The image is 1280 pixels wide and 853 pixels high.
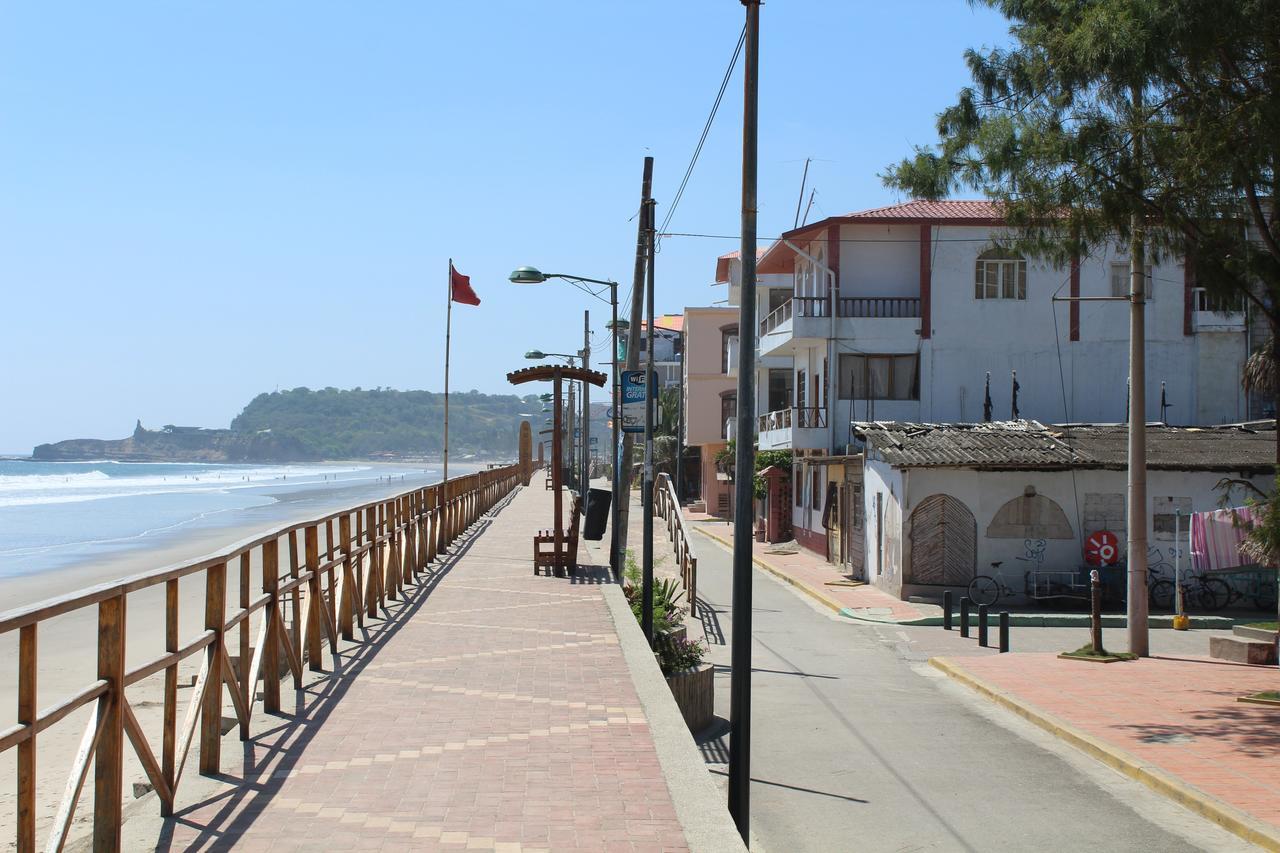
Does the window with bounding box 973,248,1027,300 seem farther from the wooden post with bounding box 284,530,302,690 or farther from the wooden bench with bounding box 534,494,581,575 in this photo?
the wooden post with bounding box 284,530,302,690

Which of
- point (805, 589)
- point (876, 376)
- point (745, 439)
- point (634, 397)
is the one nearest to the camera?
point (745, 439)

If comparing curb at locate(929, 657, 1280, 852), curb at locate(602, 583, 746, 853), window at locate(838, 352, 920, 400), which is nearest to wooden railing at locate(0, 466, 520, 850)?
curb at locate(602, 583, 746, 853)

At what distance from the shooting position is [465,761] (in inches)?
277

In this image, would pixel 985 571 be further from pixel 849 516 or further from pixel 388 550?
pixel 388 550

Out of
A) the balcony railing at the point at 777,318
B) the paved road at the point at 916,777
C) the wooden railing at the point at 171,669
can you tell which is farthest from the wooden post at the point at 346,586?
the balcony railing at the point at 777,318

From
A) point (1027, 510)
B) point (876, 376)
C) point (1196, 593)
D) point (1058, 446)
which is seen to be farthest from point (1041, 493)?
point (876, 376)

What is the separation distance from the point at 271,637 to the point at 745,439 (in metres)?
3.64

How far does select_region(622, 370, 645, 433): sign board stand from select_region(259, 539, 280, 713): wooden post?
37.1 ft

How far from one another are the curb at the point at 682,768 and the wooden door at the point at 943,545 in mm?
13628

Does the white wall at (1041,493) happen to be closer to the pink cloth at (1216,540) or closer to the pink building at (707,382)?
the pink cloth at (1216,540)

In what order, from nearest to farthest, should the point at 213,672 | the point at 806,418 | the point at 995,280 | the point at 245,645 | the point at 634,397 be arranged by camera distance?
the point at 213,672 → the point at 245,645 → the point at 634,397 → the point at 995,280 → the point at 806,418

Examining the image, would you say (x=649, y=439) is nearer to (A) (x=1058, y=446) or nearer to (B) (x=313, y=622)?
(B) (x=313, y=622)

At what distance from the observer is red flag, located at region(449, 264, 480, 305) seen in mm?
→ 27266

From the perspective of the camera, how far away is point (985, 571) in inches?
925
